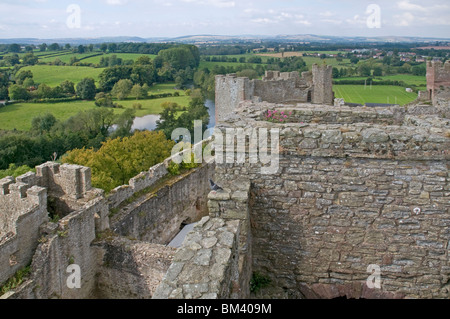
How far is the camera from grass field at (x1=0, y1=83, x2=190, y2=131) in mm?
52125

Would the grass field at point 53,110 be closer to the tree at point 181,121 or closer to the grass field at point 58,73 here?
the tree at point 181,121

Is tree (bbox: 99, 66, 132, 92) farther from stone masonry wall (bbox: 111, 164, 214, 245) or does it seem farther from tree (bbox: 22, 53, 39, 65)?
stone masonry wall (bbox: 111, 164, 214, 245)

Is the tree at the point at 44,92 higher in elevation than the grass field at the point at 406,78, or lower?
lower

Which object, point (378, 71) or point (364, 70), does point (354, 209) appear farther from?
point (364, 70)

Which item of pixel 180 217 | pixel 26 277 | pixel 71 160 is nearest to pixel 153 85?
pixel 71 160

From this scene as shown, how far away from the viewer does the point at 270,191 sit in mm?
4797

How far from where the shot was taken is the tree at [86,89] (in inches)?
2763

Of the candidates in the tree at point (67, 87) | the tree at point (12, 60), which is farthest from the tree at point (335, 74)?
the tree at point (12, 60)

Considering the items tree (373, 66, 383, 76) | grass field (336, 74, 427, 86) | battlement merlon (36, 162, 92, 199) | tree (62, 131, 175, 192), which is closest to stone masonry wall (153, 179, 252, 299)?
battlement merlon (36, 162, 92, 199)

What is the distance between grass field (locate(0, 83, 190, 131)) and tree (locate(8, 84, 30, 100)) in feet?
8.69

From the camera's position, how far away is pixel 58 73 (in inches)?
3150

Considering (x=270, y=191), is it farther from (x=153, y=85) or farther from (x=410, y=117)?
(x=153, y=85)

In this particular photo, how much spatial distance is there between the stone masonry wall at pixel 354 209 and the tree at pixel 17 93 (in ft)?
225

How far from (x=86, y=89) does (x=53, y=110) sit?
39.3ft
